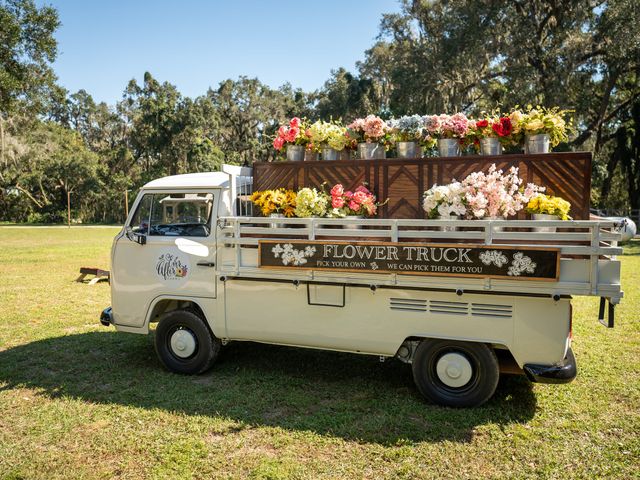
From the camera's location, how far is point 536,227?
451cm

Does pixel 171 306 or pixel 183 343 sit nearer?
pixel 183 343

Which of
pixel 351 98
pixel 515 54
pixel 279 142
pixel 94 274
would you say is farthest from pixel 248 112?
pixel 279 142

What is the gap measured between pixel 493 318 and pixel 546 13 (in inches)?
908

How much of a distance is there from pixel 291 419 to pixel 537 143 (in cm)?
377

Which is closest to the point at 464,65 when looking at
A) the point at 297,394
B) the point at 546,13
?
the point at 546,13

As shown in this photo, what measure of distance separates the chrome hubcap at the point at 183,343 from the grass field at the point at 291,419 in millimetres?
306

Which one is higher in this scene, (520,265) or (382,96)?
(382,96)

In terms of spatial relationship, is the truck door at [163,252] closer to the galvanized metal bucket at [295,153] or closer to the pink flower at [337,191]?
the galvanized metal bucket at [295,153]

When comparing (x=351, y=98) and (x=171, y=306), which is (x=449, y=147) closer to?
(x=171, y=306)

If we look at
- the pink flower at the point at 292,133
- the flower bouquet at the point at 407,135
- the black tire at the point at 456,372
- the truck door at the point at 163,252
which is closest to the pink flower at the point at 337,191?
the flower bouquet at the point at 407,135

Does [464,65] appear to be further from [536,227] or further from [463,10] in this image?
[536,227]

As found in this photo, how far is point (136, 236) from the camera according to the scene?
19.5 feet

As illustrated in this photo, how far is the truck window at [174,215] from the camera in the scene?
19.1 feet

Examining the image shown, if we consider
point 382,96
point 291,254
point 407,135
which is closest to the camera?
point 291,254
